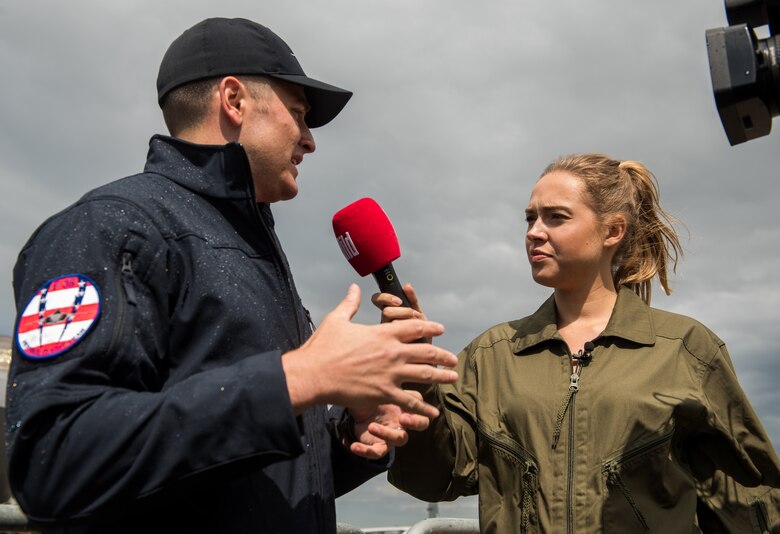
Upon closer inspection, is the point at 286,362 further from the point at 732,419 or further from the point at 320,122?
the point at 732,419

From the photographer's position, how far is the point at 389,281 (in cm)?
257

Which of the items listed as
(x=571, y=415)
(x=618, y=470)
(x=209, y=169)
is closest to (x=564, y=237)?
(x=571, y=415)

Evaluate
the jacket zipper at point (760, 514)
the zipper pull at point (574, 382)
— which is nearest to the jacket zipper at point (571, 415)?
the zipper pull at point (574, 382)

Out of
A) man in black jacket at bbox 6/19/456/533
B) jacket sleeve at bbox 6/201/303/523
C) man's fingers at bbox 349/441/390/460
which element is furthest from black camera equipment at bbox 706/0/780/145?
jacket sleeve at bbox 6/201/303/523

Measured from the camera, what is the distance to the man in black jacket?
1636 millimetres

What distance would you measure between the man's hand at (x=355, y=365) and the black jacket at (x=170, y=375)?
0.18 feet

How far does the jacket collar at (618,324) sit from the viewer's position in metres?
3.54

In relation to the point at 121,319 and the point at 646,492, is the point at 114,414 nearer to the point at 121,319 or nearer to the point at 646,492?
the point at 121,319

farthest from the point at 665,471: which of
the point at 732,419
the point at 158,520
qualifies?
the point at 158,520

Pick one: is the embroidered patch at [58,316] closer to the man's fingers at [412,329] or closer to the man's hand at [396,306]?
the man's fingers at [412,329]

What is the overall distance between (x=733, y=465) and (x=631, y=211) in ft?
4.22

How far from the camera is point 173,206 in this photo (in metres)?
2.12

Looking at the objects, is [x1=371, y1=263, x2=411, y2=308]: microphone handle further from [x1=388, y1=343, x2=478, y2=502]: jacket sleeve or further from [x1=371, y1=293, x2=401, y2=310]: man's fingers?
[x1=388, y1=343, x2=478, y2=502]: jacket sleeve

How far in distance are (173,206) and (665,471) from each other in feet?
7.25
